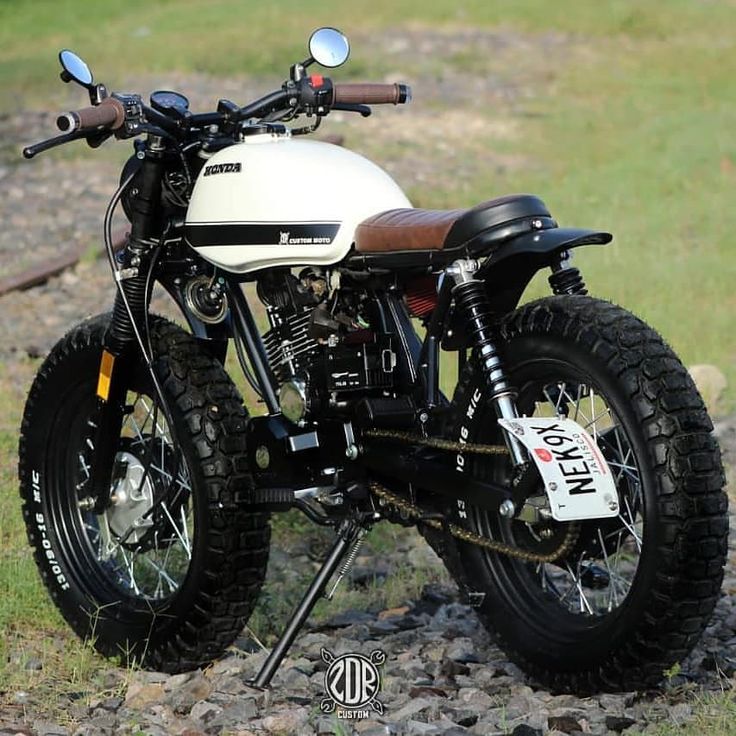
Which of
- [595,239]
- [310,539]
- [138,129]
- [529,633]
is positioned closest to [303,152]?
[138,129]

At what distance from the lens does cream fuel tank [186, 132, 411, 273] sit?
4.75 meters

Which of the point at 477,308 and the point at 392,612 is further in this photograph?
the point at 392,612

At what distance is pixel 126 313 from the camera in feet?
17.1

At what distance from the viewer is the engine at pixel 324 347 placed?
4.90 meters

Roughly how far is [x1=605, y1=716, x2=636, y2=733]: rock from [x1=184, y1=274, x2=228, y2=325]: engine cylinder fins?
1804mm

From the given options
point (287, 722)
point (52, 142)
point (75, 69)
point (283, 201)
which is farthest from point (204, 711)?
point (75, 69)

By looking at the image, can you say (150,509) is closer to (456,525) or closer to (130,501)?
(130,501)

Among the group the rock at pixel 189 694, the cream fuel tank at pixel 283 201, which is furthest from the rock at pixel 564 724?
the cream fuel tank at pixel 283 201

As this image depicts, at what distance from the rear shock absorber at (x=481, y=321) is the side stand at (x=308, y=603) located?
30.9 inches

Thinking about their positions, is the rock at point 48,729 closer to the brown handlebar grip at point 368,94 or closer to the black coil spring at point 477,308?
the black coil spring at point 477,308

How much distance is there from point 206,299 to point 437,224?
1.07m

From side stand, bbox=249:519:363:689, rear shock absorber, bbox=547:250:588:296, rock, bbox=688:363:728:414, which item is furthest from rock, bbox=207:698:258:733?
rock, bbox=688:363:728:414

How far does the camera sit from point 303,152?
487 centimetres

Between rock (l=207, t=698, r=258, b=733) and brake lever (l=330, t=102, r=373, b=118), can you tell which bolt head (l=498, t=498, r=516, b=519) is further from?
brake lever (l=330, t=102, r=373, b=118)
